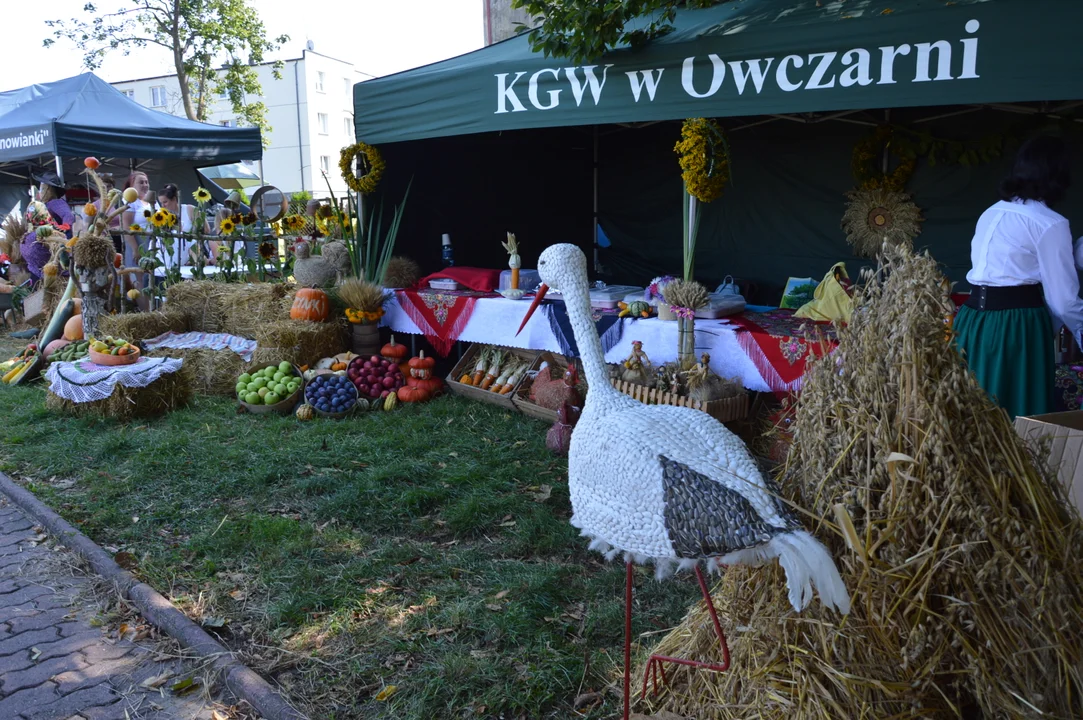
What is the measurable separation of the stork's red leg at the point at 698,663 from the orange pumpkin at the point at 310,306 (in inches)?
214

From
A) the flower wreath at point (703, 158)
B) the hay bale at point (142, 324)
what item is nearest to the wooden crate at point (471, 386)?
the flower wreath at point (703, 158)

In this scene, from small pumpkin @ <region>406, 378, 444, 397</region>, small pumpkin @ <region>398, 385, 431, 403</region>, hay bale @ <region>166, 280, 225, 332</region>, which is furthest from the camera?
hay bale @ <region>166, 280, 225, 332</region>

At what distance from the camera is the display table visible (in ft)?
15.4

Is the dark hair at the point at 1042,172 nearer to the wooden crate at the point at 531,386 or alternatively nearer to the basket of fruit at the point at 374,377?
the wooden crate at the point at 531,386

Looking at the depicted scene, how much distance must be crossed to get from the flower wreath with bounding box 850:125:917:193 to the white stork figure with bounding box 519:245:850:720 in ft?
19.0

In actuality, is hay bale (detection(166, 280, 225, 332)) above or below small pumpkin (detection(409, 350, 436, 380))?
above

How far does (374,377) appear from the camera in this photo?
6633 mm

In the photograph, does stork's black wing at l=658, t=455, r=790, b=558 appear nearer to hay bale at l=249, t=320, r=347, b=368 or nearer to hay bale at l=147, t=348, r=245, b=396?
hay bale at l=249, t=320, r=347, b=368

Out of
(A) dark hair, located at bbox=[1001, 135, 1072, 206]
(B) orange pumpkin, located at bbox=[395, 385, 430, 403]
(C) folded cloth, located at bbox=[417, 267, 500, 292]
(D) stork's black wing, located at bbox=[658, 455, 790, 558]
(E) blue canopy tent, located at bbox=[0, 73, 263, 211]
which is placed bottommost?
(B) orange pumpkin, located at bbox=[395, 385, 430, 403]

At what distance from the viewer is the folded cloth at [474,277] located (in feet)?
22.1

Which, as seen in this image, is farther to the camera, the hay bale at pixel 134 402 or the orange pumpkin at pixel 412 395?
the orange pumpkin at pixel 412 395

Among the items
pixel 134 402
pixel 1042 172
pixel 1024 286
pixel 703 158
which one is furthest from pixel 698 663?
pixel 134 402

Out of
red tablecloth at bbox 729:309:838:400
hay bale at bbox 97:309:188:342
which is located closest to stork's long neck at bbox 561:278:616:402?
red tablecloth at bbox 729:309:838:400

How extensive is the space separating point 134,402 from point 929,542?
593 cm
